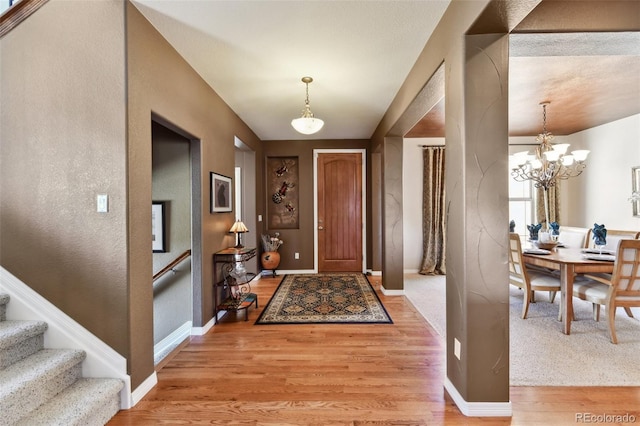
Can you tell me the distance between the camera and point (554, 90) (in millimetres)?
3457

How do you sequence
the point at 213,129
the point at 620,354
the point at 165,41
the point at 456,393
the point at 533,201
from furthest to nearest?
the point at 533,201 < the point at 213,129 < the point at 620,354 < the point at 165,41 < the point at 456,393

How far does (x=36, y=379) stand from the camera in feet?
5.17

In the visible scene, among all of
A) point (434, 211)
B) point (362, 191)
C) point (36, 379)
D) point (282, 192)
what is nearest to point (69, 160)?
point (36, 379)

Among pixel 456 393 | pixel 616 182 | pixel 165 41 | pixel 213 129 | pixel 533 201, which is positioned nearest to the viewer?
pixel 456 393

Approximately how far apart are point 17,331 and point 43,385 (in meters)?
0.39

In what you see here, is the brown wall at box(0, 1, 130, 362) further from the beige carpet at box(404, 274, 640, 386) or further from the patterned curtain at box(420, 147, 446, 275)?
the patterned curtain at box(420, 147, 446, 275)

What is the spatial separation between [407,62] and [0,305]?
144 inches

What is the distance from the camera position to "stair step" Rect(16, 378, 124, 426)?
1.52m

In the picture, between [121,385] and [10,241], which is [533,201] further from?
[10,241]

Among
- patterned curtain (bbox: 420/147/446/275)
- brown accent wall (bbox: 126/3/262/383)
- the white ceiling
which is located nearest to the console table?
brown accent wall (bbox: 126/3/262/383)

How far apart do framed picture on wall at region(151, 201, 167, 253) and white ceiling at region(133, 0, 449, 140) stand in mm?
1548

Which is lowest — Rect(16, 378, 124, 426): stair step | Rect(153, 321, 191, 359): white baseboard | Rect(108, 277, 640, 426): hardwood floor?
Rect(153, 321, 191, 359): white baseboard

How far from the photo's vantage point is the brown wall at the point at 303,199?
573 cm

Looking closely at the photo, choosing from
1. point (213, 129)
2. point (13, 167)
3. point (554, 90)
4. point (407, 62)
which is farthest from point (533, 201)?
point (13, 167)
